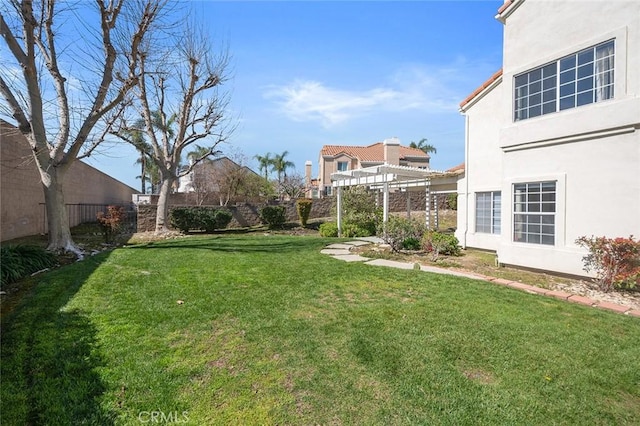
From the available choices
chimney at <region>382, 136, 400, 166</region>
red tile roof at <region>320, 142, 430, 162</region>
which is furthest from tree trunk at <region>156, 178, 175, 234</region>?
red tile roof at <region>320, 142, 430, 162</region>

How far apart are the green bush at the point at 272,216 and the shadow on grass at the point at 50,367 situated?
49.7ft

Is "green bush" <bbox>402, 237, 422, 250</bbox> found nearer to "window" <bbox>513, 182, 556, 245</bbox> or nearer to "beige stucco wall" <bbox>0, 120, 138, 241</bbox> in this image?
"window" <bbox>513, 182, 556, 245</bbox>

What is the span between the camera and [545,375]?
312cm

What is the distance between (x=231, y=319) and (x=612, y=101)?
27.0 ft

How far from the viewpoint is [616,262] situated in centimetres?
631

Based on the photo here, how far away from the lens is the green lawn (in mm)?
2566

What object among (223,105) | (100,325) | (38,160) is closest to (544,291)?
(100,325)

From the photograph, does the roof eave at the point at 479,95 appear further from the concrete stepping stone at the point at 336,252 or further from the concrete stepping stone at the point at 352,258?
the concrete stepping stone at the point at 352,258

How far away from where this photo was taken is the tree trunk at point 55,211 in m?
8.62

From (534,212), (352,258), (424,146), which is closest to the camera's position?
(534,212)

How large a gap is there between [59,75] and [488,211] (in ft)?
44.5

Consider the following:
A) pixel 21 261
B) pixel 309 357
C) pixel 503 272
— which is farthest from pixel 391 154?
pixel 309 357

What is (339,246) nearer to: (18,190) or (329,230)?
(329,230)

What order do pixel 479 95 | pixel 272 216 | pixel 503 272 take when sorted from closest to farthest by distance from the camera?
pixel 503 272
pixel 479 95
pixel 272 216
